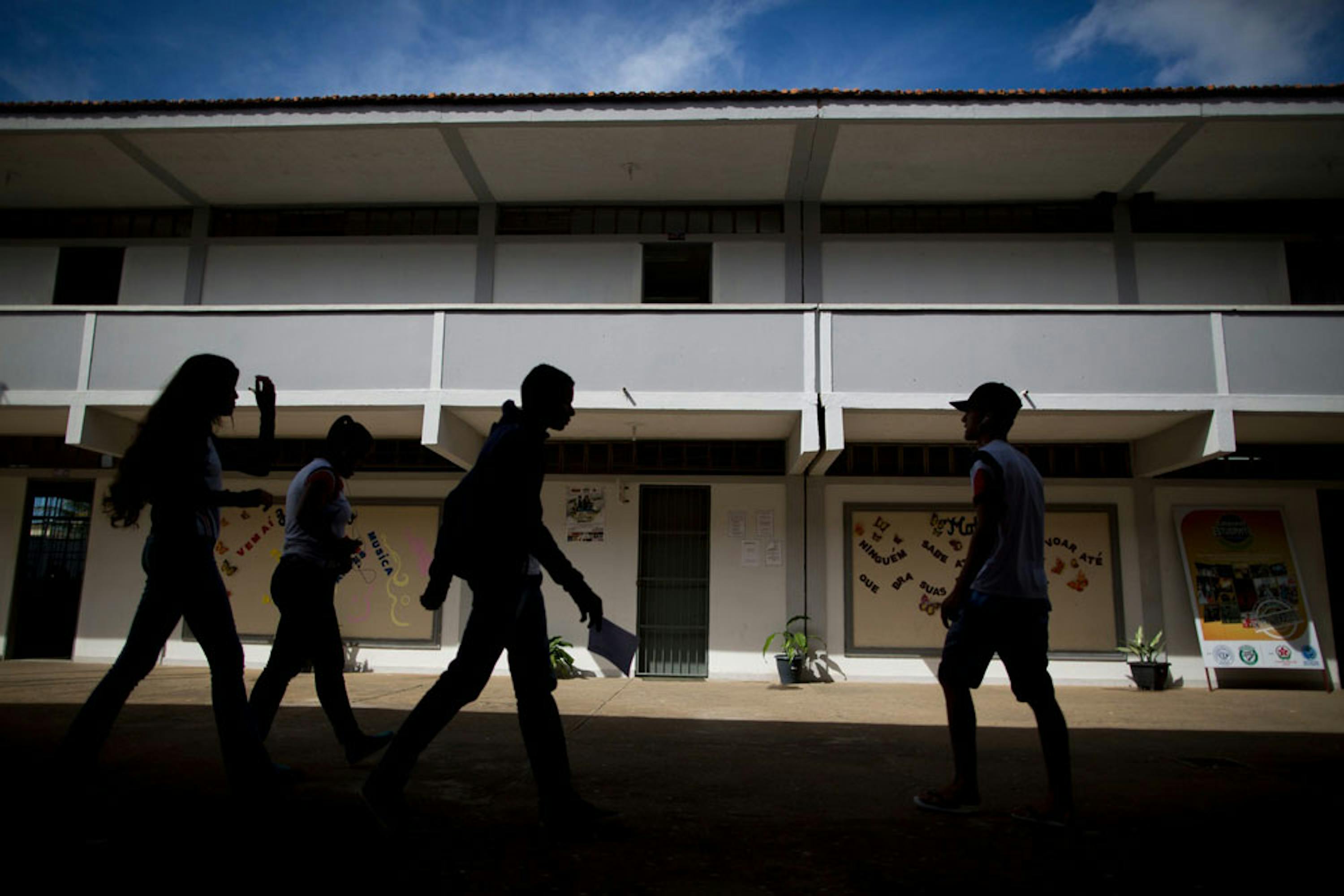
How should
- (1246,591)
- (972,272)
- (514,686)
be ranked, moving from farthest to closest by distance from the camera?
1. (972,272)
2. (1246,591)
3. (514,686)

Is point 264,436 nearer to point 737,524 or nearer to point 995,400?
point 995,400

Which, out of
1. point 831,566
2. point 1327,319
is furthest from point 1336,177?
point 831,566

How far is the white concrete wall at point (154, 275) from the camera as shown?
11.7m

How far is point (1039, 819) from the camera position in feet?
10.4

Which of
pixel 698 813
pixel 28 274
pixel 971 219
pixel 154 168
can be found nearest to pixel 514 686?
pixel 698 813

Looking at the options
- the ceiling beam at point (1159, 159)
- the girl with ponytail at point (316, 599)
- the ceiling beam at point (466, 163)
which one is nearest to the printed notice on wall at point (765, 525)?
the ceiling beam at point (466, 163)

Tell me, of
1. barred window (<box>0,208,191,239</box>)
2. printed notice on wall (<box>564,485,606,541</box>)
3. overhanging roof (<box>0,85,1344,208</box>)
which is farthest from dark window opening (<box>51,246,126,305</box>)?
printed notice on wall (<box>564,485,606,541</box>)

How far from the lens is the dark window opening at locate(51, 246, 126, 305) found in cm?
1188

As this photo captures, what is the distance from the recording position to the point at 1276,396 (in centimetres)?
915

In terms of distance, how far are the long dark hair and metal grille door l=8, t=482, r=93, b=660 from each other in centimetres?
1046

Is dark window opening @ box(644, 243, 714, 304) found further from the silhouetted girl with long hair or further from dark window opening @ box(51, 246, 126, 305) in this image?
the silhouetted girl with long hair

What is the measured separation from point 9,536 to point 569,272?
27.7 ft

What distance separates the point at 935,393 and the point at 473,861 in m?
7.84

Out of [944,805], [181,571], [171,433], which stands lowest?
[944,805]
